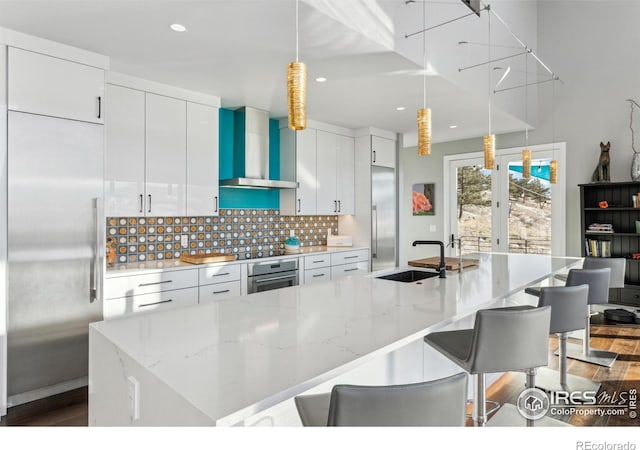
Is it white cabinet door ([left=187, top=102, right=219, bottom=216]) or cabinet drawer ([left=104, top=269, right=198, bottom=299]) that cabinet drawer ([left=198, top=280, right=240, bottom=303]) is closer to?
cabinet drawer ([left=104, top=269, right=198, bottom=299])

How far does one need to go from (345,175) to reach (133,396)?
4.52 metres

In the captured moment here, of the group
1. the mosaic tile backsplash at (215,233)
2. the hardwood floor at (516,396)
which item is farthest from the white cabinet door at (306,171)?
the hardwood floor at (516,396)

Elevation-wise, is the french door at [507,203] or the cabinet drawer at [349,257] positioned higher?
the french door at [507,203]

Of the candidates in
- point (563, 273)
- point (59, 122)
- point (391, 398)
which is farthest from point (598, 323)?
point (59, 122)

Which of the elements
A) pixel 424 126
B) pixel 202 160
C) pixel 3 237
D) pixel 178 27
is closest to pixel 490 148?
pixel 424 126

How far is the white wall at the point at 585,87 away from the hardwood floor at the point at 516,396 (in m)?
2.50

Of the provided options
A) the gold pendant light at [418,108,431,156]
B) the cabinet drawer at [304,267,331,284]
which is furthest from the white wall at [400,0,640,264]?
the gold pendant light at [418,108,431,156]

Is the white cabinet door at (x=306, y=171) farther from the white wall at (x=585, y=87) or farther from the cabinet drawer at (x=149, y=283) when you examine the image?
the cabinet drawer at (x=149, y=283)

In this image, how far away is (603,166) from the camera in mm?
5195

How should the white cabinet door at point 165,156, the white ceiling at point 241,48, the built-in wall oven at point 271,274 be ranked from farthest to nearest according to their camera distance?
the built-in wall oven at point 271,274 → the white cabinet door at point 165,156 → the white ceiling at point 241,48

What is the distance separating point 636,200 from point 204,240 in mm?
5229

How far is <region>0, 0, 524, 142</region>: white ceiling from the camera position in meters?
2.32

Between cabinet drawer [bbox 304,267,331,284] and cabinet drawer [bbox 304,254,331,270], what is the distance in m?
0.05

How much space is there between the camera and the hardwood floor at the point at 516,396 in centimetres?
244
